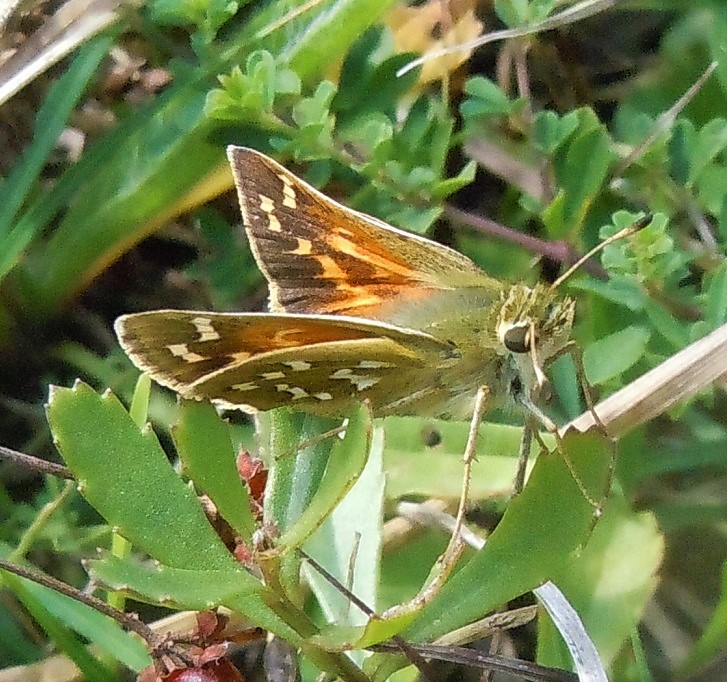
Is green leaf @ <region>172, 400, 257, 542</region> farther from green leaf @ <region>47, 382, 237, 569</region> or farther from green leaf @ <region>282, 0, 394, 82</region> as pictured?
green leaf @ <region>282, 0, 394, 82</region>

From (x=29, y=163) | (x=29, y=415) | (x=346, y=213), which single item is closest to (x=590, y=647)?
(x=346, y=213)

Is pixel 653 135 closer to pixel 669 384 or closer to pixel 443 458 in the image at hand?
pixel 669 384

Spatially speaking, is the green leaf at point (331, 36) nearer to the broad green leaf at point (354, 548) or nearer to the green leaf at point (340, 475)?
the broad green leaf at point (354, 548)

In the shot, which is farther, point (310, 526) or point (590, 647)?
point (590, 647)

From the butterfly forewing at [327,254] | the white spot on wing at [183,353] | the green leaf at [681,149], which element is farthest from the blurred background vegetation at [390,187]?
the white spot on wing at [183,353]

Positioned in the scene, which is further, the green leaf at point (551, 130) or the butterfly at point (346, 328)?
the green leaf at point (551, 130)

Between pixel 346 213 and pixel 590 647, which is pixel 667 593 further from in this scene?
pixel 346 213

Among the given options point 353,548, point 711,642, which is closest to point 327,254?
point 353,548
